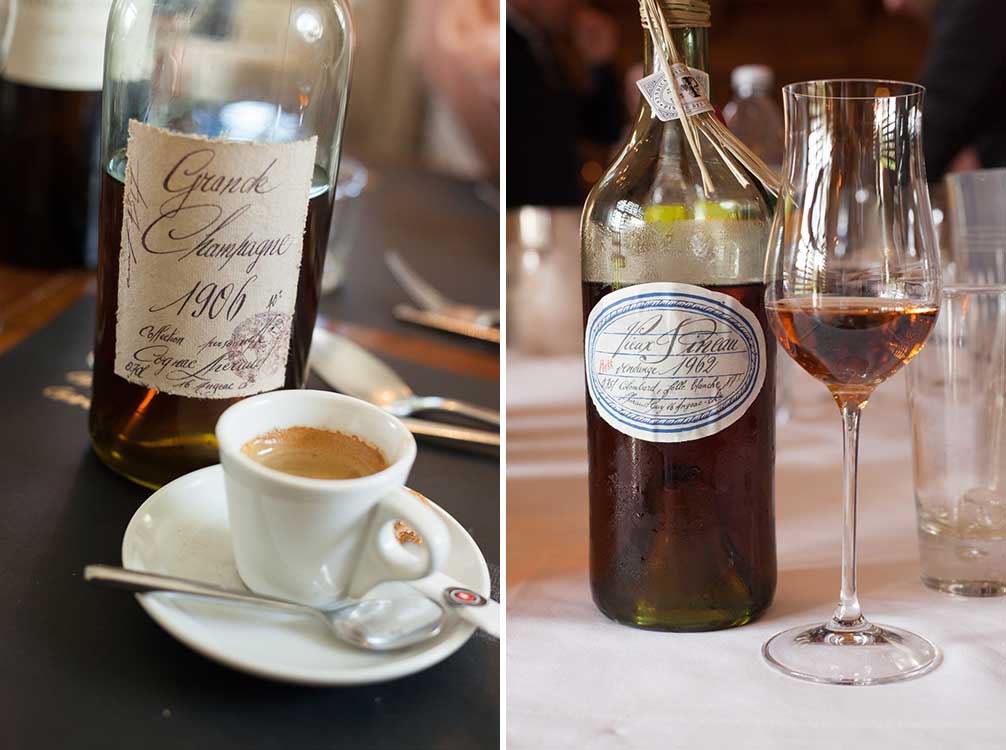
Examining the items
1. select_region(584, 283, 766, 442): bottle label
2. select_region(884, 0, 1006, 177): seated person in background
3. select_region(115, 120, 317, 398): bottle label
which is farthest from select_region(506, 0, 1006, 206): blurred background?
select_region(115, 120, 317, 398): bottle label

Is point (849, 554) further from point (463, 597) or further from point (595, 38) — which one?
point (595, 38)

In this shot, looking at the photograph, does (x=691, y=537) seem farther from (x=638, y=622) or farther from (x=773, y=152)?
(x=773, y=152)

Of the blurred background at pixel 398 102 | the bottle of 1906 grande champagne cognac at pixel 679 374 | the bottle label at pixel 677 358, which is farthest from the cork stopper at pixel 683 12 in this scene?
the blurred background at pixel 398 102

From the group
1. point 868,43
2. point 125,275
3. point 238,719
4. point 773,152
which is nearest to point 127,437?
point 125,275

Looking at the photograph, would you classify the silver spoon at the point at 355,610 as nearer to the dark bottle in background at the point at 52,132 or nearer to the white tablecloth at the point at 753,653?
the white tablecloth at the point at 753,653

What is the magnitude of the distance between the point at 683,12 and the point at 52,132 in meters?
0.63

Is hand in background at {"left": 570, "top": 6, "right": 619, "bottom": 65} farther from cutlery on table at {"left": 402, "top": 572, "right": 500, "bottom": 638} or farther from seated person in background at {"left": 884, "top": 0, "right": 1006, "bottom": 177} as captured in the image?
cutlery on table at {"left": 402, "top": 572, "right": 500, "bottom": 638}

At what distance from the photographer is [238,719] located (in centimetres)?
39

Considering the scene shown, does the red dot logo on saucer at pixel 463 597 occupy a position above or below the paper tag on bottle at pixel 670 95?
below

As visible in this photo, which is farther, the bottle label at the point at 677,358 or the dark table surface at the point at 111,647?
the bottle label at the point at 677,358

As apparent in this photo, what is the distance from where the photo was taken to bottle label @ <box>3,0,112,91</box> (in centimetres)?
85

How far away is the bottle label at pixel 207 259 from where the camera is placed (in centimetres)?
52

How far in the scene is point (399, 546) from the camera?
445 millimetres

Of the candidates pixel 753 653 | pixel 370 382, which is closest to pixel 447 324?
pixel 370 382
